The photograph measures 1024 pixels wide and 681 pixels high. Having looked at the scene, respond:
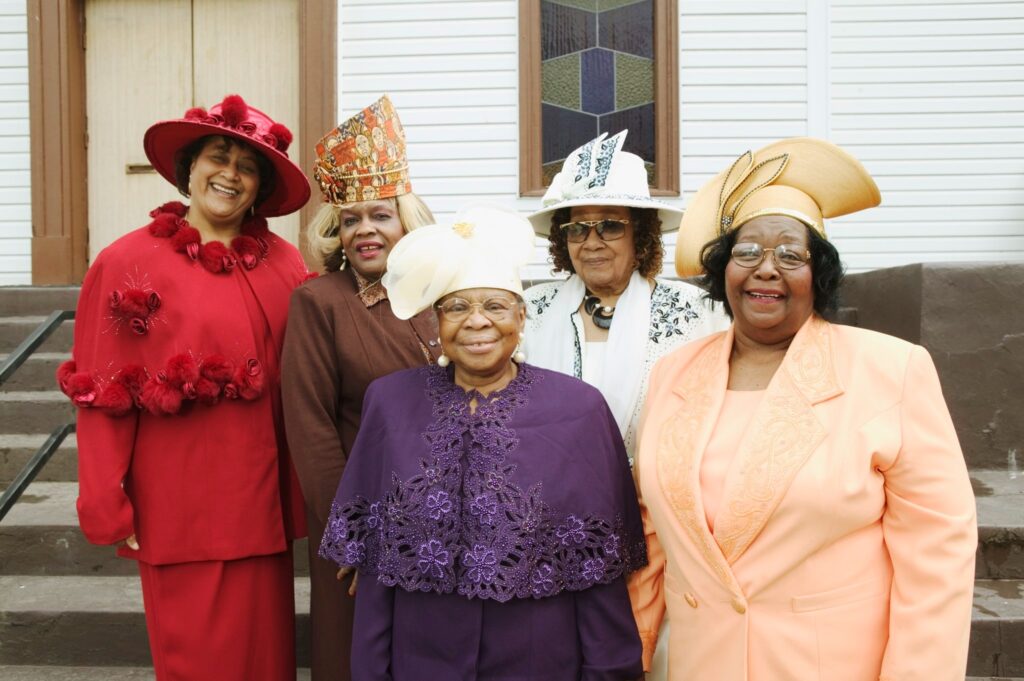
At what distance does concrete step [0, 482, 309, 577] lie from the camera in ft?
14.0

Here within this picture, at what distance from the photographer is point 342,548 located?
7.37 ft

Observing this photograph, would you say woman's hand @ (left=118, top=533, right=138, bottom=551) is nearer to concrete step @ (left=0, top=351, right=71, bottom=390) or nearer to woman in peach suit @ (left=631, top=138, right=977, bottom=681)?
woman in peach suit @ (left=631, top=138, right=977, bottom=681)

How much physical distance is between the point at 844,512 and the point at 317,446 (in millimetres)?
1490

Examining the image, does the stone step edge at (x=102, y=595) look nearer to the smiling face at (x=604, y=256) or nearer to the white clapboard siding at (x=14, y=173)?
the smiling face at (x=604, y=256)

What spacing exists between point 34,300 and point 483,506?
5.33m

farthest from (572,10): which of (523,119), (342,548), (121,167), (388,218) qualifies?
(342,548)

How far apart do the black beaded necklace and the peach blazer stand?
849 mm

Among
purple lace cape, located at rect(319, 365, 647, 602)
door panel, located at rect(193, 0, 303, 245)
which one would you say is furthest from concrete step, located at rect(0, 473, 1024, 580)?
door panel, located at rect(193, 0, 303, 245)

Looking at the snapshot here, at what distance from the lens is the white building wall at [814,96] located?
22.4 feet

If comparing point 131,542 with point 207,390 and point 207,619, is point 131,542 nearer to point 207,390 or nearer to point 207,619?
point 207,619

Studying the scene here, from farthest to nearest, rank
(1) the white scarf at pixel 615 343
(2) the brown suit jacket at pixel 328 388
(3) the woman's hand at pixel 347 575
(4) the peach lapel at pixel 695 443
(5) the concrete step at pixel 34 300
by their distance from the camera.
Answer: (5) the concrete step at pixel 34 300 → (1) the white scarf at pixel 615 343 → (2) the brown suit jacket at pixel 328 388 → (3) the woman's hand at pixel 347 575 → (4) the peach lapel at pixel 695 443

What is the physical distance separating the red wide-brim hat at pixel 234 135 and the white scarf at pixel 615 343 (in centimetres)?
99

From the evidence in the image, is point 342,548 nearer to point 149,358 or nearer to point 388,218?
point 149,358

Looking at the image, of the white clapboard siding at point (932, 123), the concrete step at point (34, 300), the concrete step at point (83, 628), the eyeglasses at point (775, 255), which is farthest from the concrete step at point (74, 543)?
the white clapboard siding at point (932, 123)
